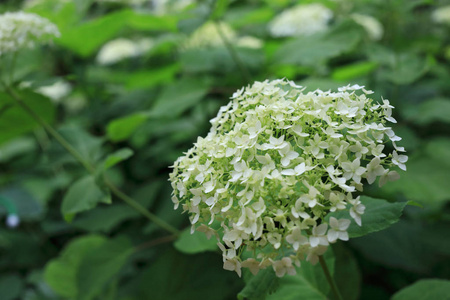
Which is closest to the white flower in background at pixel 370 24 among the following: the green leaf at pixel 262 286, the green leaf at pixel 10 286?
the green leaf at pixel 262 286

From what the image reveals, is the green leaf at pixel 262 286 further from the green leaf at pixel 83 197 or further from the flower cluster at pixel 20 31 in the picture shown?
the flower cluster at pixel 20 31

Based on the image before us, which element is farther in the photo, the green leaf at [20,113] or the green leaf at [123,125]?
the green leaf at [123,125]

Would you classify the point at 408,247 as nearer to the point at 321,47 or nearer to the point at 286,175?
the point at 321,47

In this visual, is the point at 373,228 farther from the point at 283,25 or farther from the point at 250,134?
the point at 283,25

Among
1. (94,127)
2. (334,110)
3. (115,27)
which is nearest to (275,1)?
(115,27)

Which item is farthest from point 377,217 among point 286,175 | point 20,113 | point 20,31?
point 20,113
